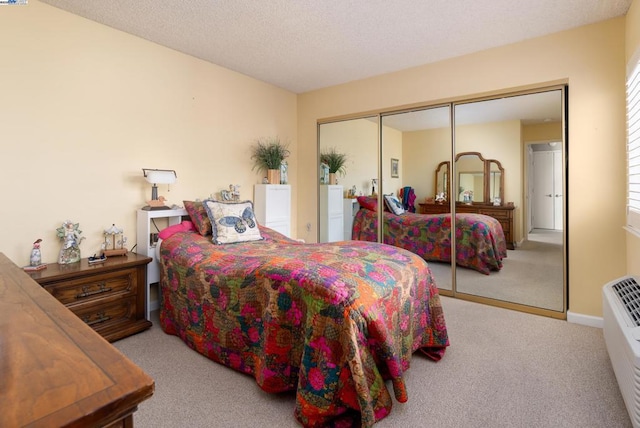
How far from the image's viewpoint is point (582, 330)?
2.76 m

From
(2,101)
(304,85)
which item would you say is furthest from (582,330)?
(2,101)

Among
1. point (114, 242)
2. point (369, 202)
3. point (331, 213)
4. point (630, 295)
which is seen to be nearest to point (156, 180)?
point (114, 242)

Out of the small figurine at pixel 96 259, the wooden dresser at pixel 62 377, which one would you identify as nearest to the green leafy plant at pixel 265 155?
the small figurine at pixel 96 259

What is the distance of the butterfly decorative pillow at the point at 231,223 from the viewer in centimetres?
291

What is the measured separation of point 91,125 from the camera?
280 cm

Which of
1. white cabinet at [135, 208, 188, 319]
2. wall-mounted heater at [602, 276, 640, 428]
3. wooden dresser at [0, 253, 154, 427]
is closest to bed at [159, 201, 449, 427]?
white cabinet at [135, 208, 188, 319]

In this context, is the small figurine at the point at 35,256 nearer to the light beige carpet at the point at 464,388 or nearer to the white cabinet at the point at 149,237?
the white cabinet at the point at 149,237

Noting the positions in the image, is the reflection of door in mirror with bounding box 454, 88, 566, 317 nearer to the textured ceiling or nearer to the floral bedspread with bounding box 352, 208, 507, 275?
the floral bedspread with bounding box 352, 208, 507, 275

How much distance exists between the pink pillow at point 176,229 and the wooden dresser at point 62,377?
225 centimetres

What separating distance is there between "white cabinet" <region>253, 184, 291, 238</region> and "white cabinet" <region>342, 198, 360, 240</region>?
31.6 inches

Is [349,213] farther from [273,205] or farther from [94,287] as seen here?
[94,287]

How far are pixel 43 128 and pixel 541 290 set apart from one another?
15.3 feet

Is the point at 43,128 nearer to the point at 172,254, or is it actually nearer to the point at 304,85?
the point at 172,254

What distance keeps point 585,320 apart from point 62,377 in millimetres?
3724
